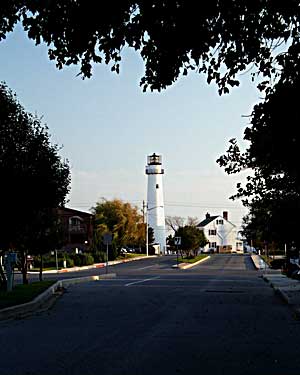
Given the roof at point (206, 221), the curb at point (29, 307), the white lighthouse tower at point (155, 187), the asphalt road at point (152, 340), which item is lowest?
the asphalt road at point (152, 340)

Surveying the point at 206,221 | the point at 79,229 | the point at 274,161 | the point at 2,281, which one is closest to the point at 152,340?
the point at 274,161

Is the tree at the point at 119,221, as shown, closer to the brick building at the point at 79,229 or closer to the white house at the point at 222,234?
the brick building at the point at 79,229

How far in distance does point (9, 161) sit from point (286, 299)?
1114cm

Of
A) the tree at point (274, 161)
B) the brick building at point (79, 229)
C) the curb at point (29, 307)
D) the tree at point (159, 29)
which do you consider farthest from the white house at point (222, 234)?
the tree at point (159, 29)

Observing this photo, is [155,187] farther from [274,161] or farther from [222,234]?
[274,161]

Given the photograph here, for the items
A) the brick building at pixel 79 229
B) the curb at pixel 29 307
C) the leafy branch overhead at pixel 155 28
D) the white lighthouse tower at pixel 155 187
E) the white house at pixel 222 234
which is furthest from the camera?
the white house at pixel 222 234

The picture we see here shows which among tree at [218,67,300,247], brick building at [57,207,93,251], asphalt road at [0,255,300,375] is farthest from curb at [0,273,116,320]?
brick building at [57,207,93,251]

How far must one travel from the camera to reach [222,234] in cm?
15450

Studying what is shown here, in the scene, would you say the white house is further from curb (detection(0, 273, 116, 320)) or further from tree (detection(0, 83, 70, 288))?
tree (detection(0, 83, 70, 288))

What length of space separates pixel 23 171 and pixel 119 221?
78.1 meters

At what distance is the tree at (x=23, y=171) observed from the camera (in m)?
20.8

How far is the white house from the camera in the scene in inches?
6033

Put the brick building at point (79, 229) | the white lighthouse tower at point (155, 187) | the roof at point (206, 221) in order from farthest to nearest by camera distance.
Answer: the roof at point (206, 221)
the white lighthouse tower at point (155, 187)
the brick building at point (79, 229)

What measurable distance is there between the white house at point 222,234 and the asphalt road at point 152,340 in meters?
130
